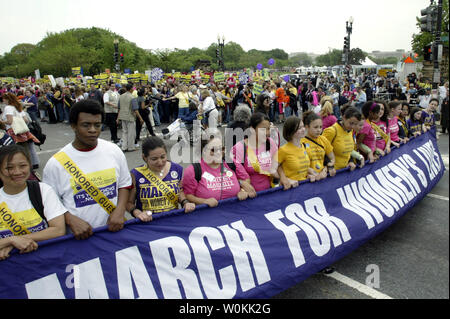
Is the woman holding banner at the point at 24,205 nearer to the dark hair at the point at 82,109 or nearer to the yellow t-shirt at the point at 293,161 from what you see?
the dark hair at the point at 82,109

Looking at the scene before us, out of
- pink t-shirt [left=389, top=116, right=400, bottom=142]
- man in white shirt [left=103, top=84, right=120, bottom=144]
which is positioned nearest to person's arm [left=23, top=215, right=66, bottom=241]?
pink t-shirt [left=389, top=116, right=400, bottom=142]

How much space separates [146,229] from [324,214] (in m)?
2.01

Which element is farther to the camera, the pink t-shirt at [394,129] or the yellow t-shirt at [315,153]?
the pink t-shirt at [394,129]

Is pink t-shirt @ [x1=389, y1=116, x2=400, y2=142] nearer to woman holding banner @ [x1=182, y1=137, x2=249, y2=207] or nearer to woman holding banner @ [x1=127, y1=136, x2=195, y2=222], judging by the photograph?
woman holding banner @ [x1=182, y1=137, x2=249, y2=207]

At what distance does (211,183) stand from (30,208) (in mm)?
1538

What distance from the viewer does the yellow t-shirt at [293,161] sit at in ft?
12.6

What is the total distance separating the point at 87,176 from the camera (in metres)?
2.57

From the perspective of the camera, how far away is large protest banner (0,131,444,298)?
7.52ft

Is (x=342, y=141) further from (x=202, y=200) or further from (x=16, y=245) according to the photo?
(x=16, y=245)

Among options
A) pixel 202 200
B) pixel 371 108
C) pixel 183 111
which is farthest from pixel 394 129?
pixel 183 111

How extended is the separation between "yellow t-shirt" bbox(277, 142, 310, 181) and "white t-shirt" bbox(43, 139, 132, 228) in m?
1.87

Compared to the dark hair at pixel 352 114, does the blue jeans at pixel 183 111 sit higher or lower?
lower

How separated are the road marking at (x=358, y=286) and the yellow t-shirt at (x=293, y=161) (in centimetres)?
114

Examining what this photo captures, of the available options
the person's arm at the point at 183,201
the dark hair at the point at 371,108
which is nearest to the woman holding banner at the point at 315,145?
the dark hair at the point at 371,108
